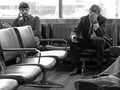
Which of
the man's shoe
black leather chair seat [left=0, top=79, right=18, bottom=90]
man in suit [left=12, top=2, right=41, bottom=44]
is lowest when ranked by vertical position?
black leather chair seat [left=0, top=79, right=18, bottom=90]

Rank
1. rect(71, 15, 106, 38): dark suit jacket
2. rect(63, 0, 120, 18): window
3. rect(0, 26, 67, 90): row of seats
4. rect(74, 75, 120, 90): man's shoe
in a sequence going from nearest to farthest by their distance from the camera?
rect(74, 75, 120, 90): man's shoe
rect(0, 26, 67, 90): row of seats
rect(71, 15, 106, 38): dark suit jacket
rect(63, 0, 120, 18): window

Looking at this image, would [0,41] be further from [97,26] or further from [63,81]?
[97,26]

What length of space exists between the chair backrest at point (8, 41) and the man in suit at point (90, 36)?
56.3 inches

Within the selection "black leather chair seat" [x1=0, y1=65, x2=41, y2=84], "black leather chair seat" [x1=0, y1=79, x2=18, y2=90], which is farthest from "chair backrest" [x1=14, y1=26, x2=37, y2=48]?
"black leather chair seat" [x1=0, y1=79, x2=18, y2=90]

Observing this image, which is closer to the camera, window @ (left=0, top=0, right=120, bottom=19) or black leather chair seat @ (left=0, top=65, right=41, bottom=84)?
black leather chair seat @ (left=0, top=65, right=41, bottom=84)

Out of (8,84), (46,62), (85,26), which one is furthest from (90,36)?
(8,84)

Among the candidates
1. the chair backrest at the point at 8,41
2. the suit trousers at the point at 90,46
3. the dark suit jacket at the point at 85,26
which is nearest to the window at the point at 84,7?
the dark suit jacket at the point at 85,26

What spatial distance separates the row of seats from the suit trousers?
0.55 meters

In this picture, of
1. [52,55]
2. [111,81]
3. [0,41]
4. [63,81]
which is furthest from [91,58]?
[111,81]

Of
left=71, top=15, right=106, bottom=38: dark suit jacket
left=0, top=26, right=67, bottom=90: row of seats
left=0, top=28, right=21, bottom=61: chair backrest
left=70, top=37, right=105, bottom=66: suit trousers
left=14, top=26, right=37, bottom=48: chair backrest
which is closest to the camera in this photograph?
left=0, top=26, right=67, bottom=90: row of seats

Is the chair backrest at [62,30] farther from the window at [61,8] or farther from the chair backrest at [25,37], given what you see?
the chair backrest at [25,37]

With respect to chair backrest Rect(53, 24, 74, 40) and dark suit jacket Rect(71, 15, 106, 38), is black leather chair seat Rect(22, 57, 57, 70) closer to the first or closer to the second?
dark suit jacket Rect(71, 15, 106, 38)

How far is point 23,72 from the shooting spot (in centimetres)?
318

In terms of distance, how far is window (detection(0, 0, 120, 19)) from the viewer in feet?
21.6
